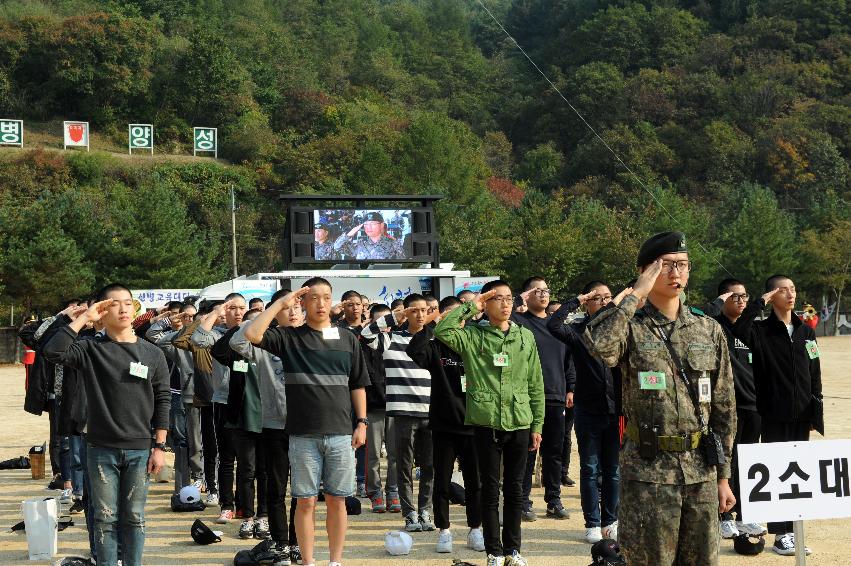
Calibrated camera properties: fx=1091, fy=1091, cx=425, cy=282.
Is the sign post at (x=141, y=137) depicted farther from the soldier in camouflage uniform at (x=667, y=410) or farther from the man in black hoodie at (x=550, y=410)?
the soldier in camouflage uniform at (x=667, y=410)

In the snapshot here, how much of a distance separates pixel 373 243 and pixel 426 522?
1463 centimetres

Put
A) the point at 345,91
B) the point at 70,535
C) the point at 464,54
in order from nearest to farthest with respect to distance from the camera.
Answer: the point at 70,535 < the point at 345,91 < the point at 464,54

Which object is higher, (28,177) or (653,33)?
(653,33)

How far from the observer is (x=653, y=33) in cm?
10269

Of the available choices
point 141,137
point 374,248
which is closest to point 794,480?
point 374,248

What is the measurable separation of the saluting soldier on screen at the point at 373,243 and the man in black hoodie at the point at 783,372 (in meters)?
15.5

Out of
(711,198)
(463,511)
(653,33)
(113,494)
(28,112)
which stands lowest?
(463,511)

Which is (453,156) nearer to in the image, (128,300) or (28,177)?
(28,177)

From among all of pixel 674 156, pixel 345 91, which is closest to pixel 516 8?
pixel 345 91

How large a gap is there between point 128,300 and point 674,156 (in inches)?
3201

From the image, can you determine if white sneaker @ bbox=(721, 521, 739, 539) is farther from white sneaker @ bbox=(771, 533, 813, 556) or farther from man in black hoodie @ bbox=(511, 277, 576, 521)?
man in black hoodie @ bbox=(511, 277, 576, 521)

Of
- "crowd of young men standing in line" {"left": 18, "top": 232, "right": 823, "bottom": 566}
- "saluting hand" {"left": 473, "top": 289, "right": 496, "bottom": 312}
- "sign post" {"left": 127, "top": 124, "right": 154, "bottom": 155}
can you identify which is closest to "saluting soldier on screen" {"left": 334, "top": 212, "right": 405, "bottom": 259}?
"crowd of young men standing in line" {"left": 18, "top": 232, "right": 823, "bottom": 566}

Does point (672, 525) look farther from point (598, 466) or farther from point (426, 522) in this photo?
point (426, 522)

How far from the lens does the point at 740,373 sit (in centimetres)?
827
